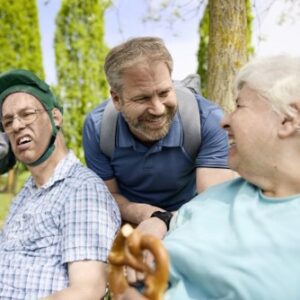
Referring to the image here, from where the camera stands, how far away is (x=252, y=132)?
67.1 inches

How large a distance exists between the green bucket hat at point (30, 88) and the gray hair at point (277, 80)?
0.97 metres

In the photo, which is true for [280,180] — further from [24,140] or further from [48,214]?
[24,140]

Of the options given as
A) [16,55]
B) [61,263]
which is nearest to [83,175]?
[61,263]

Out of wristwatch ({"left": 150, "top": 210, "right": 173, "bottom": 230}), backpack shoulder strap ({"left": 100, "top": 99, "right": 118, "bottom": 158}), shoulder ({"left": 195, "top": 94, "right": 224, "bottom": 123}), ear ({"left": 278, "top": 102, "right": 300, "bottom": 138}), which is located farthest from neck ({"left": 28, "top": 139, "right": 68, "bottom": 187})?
ear ({"left": 278, "top": 102, "right": 300, "bottom": 138})

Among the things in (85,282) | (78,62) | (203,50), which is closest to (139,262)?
(85,282)

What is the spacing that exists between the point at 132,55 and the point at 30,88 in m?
0.48

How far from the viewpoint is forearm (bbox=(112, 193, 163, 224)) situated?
101 inches

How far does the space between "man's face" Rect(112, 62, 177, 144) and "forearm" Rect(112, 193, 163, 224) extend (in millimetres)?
317

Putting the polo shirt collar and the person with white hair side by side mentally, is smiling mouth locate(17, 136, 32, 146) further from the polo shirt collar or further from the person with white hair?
the person with white hair

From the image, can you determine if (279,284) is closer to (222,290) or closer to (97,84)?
(222,290)

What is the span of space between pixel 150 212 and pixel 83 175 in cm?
42

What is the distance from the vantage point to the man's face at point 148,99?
8.18 feet

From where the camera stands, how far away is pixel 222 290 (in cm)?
160

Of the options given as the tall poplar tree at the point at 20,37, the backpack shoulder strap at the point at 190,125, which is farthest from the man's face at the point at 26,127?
the tall poplar tree at the point at 20,37
